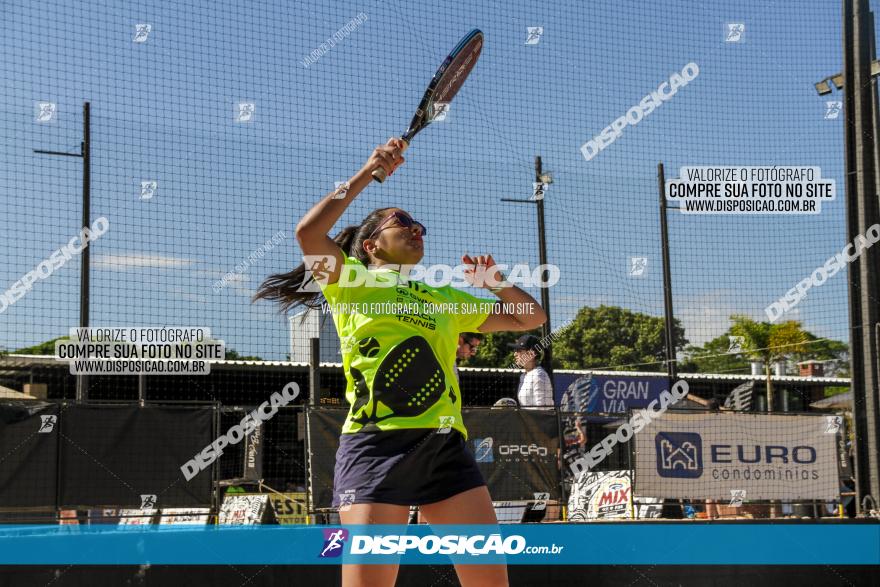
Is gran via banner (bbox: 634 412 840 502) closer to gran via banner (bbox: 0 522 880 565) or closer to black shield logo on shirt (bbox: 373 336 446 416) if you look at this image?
gran via banner (bbox: 0 522 880 565)

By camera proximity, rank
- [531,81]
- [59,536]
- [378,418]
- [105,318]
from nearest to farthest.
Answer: [378,418] < [59,536] < [105,318] < [531,81]

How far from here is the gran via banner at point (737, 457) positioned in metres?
7.86

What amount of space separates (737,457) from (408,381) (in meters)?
5.28

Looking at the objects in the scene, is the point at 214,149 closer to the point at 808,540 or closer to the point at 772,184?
the point at 772,184

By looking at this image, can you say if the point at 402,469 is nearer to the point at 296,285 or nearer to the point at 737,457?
the point at 296,285

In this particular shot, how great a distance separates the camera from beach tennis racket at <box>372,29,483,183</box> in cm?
496

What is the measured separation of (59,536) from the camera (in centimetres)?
598

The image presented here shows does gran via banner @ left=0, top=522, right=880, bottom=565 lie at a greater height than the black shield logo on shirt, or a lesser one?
lesser

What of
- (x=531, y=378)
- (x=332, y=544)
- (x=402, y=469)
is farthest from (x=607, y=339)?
(x=402, y=469)

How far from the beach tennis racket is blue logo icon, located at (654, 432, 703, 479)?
12.8 ft

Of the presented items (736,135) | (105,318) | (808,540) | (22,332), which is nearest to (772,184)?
(736,135)

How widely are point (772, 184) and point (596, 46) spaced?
2023 mm

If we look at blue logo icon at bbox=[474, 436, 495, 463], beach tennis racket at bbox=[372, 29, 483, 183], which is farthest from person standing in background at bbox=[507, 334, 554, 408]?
beach tennis racket at bbox=[372, 29, 483, 183]

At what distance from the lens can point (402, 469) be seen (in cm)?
353
